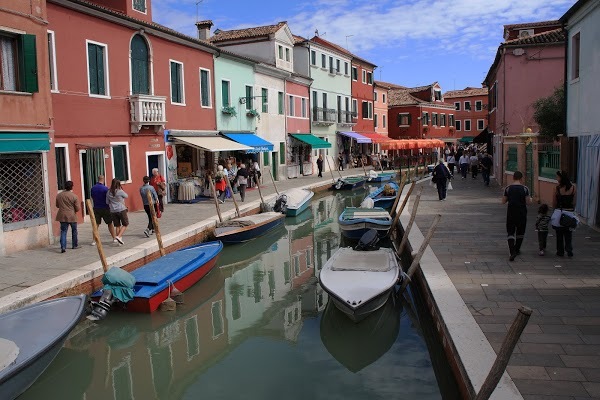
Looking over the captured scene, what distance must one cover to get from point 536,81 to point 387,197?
962 cm

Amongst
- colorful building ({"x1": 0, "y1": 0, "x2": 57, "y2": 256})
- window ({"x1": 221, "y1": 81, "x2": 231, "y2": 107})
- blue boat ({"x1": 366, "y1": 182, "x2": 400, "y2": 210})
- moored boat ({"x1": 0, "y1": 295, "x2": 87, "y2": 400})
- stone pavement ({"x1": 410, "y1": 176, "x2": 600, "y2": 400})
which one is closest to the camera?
stone pavement ({"x1": 410, "y1": 176, "x2": 600, "y2": 400})

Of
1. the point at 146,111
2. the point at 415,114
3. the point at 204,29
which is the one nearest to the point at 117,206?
the point at 146,111

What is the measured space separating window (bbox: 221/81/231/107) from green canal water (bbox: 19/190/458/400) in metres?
14.1

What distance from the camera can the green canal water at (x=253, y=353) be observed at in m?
6.47

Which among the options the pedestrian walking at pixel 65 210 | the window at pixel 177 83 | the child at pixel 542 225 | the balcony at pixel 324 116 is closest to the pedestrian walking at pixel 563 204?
the child at pixel 542 225

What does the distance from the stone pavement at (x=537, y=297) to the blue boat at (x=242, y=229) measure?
453cm

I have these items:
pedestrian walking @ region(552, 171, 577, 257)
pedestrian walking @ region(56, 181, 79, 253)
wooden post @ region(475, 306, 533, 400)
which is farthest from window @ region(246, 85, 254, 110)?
wooden post @ region(475, 306, 533, 400)

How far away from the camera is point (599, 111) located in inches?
478

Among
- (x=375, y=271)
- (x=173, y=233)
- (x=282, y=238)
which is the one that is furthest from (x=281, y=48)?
(x=375, y=271)

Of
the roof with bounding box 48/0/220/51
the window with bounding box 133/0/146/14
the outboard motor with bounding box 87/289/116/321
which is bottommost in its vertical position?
the outboard motor with bounding box 87/289/116/321

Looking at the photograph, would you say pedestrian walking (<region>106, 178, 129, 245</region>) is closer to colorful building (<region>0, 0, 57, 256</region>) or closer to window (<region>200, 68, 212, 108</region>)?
colorful building (<region>0, 0, 57, 256</region>)

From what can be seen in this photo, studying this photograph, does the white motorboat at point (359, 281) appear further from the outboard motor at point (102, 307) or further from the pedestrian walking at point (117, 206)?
the pedestrian walking at point (117, 206)

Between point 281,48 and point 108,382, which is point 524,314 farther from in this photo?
point 281,48

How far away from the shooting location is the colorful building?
10870mm
